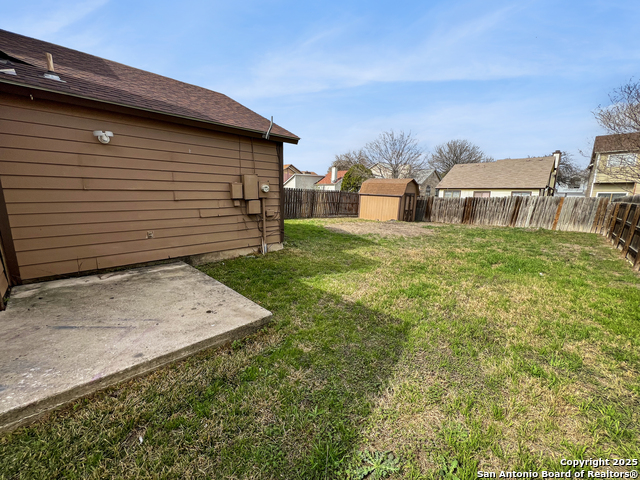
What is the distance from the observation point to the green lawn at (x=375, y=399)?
1355 mm

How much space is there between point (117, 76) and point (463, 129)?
129 ft

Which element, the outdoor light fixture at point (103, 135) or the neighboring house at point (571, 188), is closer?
the outdoor light fixture at point (103, 135)

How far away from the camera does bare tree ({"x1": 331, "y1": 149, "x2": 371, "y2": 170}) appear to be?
3093 centimetres

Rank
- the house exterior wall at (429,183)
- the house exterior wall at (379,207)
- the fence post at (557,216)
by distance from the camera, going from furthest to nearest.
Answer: the house exterior wall at (429,183) → the house exterior wall at (379,207) → the fence post at (557,216)

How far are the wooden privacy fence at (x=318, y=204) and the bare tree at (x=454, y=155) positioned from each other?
84.0 feet

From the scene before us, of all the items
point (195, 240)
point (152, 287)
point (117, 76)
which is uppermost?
point (117, 76)

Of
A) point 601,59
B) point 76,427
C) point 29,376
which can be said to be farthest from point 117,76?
point 601,59

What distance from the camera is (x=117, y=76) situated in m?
4.49

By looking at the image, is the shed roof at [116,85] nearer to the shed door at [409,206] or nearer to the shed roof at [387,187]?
the shed roof at [387,187]

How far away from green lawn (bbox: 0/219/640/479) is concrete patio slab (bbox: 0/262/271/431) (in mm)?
129

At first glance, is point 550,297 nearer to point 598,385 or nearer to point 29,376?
point 598,385

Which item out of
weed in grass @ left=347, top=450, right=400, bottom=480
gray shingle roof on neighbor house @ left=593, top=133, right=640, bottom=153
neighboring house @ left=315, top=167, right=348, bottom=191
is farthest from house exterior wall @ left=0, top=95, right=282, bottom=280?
neighboring house @ left=315, top=167, right=348, bottom=191

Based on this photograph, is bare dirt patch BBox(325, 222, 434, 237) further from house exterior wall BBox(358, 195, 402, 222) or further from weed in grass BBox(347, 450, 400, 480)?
weed in grass BBox(347, 450, 400, 480)

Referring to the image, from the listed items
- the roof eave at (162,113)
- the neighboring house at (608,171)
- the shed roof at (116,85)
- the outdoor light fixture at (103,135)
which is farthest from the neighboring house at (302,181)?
the outdoor light fixture at (103,135)
